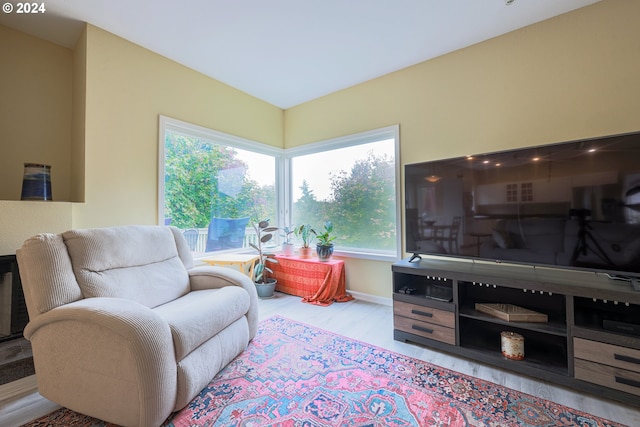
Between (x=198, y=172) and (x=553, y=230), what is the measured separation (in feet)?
10.6

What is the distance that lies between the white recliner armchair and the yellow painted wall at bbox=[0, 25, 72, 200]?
1284 mm

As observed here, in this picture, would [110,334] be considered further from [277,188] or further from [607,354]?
[277,188]

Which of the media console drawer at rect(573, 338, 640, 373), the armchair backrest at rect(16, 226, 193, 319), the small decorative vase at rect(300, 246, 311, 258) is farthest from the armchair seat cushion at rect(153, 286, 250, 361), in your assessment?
the media console drawer at rect(573, 338, 640, 373)

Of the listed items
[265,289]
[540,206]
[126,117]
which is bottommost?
Answer: [265,289]

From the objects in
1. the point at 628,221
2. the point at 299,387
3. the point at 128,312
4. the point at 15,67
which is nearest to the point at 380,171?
the point at 628,221

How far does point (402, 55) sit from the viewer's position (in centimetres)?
258

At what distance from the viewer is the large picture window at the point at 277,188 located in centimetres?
280

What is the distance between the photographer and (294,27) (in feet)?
7.18

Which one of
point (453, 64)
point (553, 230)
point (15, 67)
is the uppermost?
point (453, 64)

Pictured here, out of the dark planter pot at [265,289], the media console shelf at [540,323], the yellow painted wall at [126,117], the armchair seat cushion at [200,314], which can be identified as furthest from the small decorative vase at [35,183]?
the media console shelf at [540,323]

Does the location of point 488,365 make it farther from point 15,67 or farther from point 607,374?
point 15,67

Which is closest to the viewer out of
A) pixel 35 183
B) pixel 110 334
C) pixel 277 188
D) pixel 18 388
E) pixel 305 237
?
pixel 110 334

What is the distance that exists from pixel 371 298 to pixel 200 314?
204cm

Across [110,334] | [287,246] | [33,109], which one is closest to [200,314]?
[110,334]
